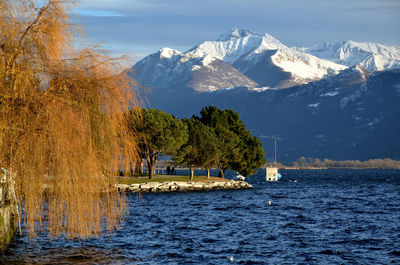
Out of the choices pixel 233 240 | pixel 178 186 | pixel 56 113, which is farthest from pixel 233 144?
pixel 56 113

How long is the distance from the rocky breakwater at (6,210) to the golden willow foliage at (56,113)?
0.63 meters

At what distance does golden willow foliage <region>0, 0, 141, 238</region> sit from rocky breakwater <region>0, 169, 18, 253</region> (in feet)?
2.07

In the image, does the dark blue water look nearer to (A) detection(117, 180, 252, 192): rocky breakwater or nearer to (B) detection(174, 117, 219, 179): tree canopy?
(A) detection(117, 180, 252, 192): rocky breakwater

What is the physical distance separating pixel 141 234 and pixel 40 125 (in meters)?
22.5

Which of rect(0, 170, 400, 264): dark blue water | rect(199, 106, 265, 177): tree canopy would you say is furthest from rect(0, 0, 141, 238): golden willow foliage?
rect(199, 106, 265, 177): tree canopy

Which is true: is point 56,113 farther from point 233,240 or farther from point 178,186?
point 178,186

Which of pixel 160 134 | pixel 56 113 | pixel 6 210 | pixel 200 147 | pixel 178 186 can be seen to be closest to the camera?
pixel 56 113

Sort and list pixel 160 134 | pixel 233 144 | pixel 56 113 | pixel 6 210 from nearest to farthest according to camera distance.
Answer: pixel 56 113
pixel 6 210
pixel 160 134
pixel 233 144

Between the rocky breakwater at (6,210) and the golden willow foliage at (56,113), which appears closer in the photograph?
the golden willow foliage at (56,113)

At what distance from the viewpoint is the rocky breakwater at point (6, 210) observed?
2527cm

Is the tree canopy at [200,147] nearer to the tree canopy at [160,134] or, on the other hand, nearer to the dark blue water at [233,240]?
the tree canopy at [160,134]

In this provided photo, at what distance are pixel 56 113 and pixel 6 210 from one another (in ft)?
23.3

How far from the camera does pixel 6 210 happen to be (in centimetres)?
2723

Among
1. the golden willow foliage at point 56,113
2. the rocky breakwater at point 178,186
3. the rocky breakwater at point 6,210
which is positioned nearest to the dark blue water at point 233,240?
the rocky breakwater at point 6,210
